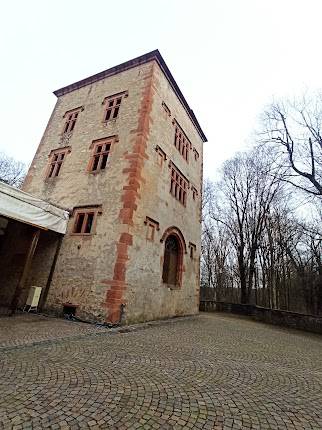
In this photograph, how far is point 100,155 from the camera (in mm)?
11758

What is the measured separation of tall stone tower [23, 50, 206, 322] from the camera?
9172 mm

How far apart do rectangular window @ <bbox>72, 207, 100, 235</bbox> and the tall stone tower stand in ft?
0.15

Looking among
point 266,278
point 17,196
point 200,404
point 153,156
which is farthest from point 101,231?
point 266,278

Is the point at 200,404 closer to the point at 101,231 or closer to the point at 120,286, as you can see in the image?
the point at 120,286

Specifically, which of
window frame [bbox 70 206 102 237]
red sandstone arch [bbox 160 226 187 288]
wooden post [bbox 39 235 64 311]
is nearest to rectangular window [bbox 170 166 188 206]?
red sandstone arch [bbox 160 226 187 288]

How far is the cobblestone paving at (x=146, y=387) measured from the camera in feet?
8.98

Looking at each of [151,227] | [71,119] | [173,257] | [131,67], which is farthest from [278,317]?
[71,119]

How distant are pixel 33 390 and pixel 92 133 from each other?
12.0 m

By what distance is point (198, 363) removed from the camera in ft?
16.4

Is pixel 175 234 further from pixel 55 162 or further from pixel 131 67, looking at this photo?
pixel 131 67

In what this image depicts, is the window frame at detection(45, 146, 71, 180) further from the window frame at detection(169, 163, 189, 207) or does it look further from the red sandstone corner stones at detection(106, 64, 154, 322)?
the window frame at detection(169, 163, 189, 207)

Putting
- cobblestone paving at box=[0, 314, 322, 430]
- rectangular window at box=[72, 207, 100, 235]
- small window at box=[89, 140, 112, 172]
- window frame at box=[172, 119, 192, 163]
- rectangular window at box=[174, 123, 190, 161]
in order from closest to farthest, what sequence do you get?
cobblestone paving at box=[0, 314, 322, 430] < rectangular window at box=[72, 207, 100, 235] < small window at box=[89, 140, 112, 172] < window frame at box=[172, 119, 192, 163] < rectangular window at box=[174, 123, 190, 161]

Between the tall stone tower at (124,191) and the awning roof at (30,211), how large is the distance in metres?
0.58

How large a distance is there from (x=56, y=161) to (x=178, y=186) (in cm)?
704
